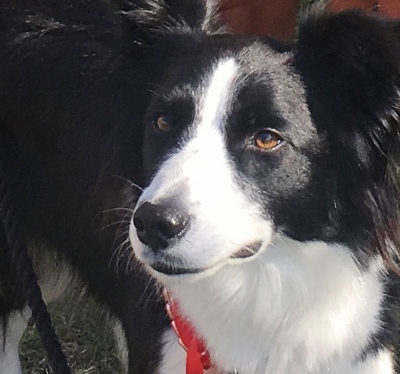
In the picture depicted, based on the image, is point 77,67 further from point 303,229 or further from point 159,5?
point 303,229

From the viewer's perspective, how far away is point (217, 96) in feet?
5.40

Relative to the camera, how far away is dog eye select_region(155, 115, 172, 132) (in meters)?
1.71

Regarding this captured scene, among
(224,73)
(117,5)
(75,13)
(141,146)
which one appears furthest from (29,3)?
(224,73)

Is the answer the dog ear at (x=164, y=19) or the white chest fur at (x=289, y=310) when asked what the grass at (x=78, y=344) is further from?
the dog ear at (x=164, y=19)

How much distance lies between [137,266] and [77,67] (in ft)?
1.61

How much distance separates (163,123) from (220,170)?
197mm

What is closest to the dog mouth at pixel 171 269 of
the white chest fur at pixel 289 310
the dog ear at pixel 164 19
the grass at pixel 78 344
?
the white chest fur at pixel 289 310

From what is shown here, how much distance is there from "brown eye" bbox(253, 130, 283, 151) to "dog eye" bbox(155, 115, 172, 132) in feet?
0.59

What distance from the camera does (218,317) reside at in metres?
1.88

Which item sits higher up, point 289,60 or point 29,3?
point 289,60

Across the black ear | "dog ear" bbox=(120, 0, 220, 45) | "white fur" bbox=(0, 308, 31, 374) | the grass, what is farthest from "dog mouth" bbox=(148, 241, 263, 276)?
the grass

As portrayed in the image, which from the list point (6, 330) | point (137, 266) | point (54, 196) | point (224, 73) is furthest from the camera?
point (6, 330)

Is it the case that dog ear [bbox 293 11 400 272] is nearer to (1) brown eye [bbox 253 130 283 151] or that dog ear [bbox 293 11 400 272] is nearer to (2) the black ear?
(2) the black ear

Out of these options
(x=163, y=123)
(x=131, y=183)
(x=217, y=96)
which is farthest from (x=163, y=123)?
(x=131, y=183)
